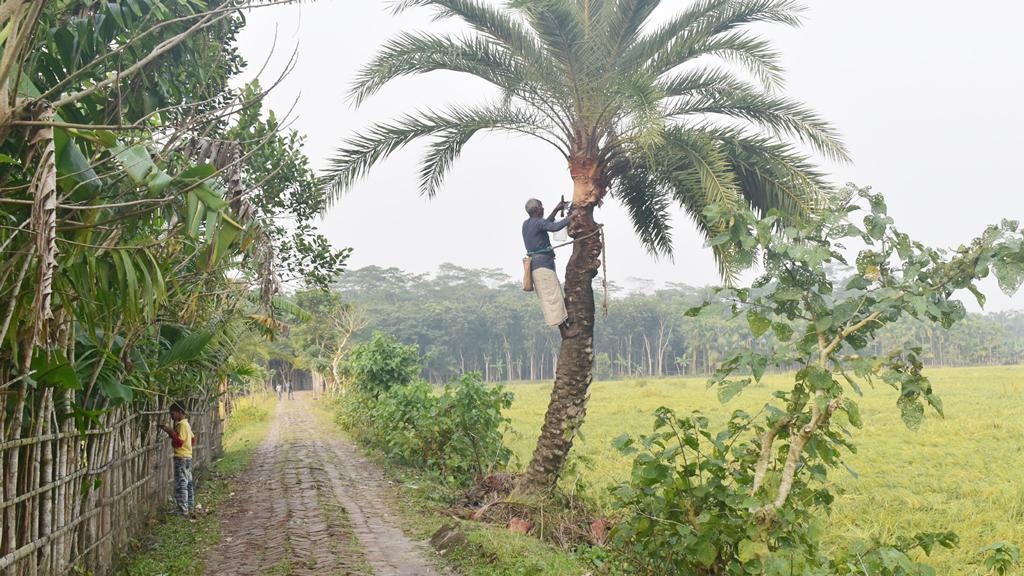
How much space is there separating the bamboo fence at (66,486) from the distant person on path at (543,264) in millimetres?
4154

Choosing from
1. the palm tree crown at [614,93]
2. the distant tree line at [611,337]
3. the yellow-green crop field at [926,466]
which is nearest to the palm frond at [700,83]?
the palm tree crown at [614,93]

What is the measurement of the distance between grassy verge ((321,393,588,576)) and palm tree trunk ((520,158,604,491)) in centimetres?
97

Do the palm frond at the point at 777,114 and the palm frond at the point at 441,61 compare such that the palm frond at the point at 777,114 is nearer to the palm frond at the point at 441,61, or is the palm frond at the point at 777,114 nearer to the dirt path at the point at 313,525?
the palm frond at the point at 441,61

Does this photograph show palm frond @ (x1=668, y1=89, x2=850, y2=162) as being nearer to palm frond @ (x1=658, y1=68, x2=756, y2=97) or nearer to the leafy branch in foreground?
palm frond @ (x1=658, y1=68, x2=756, y2=97)

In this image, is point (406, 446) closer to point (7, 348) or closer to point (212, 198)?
point (7, 348)

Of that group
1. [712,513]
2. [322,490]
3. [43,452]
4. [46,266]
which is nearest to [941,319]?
[712,513]

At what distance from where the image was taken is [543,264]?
812 centimetres

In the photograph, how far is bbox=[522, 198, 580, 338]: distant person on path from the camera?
804 centimetres

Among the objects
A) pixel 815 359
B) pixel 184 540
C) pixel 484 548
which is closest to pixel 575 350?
pixel 484 548

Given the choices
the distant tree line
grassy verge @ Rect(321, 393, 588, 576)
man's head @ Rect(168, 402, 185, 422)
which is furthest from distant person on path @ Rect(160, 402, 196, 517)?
the distant tree line

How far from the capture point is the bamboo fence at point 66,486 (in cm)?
370

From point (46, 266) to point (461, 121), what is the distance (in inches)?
268

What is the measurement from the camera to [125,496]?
629cm

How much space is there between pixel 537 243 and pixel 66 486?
4975 mm
